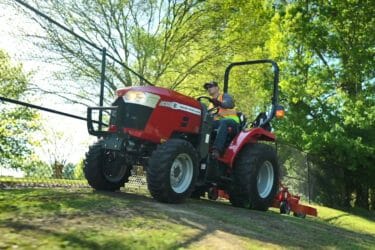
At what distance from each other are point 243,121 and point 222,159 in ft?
3.09

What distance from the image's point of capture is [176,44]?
72.2ft

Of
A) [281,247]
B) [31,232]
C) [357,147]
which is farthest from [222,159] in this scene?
[357,147]

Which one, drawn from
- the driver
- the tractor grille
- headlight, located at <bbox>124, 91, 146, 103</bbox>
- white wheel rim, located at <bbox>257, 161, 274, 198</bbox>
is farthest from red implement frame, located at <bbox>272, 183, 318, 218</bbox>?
headlight, located at <bbox>124, 91, 146, 103</bbox>

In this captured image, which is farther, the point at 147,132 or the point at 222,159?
the point at 222,159

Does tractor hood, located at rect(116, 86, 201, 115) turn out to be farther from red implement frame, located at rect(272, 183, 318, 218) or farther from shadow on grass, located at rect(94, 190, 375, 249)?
red implement frame, located at rect(272, 183, 318, 218)

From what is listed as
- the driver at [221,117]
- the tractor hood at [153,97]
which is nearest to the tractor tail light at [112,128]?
the tractor hood at [153,97]

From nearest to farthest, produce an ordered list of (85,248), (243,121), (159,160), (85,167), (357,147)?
(85,248)
(159,160)
(85,167)
(243,121)
(357,147)

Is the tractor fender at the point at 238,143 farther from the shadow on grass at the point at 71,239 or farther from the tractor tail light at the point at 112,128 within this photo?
the shadow on grass at the point at 71,239

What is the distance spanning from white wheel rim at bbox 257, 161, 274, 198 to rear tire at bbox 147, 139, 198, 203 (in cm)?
216

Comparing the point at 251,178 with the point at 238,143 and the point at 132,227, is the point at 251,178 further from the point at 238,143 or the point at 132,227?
the point at 132,227

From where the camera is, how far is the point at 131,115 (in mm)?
7477

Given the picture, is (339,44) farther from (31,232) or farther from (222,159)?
(31,232)

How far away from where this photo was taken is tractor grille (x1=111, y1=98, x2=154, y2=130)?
291 inches

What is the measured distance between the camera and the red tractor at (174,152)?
7160 mm
